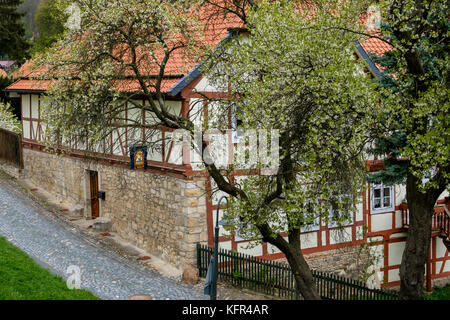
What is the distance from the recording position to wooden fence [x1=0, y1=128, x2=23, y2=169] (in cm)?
2597

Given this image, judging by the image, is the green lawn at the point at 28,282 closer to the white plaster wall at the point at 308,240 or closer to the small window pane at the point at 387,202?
the white plaster wall at the point at 308,240

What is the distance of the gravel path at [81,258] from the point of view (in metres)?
13.6

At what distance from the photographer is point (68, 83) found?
13039mm

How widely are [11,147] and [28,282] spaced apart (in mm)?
17054

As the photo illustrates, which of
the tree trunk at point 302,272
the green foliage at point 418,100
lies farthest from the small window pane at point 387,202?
the tree trunk at point 302,272

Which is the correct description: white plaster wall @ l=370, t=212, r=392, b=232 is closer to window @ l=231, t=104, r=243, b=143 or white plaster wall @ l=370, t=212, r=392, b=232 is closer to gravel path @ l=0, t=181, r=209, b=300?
window @ l=231, t=104, r=243, b=143

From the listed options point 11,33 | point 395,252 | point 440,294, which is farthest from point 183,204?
A: point 11,33

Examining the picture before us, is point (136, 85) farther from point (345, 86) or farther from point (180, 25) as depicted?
point (345, 86)

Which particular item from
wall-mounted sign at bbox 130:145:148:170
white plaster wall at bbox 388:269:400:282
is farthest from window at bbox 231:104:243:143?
white plaster wall at bbox 388:269:400:282

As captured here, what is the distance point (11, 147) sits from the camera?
26.7 m

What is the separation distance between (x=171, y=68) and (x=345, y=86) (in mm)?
6811

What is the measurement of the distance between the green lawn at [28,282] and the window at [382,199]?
1064 cm

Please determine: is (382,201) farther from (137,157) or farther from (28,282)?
(28,282)
